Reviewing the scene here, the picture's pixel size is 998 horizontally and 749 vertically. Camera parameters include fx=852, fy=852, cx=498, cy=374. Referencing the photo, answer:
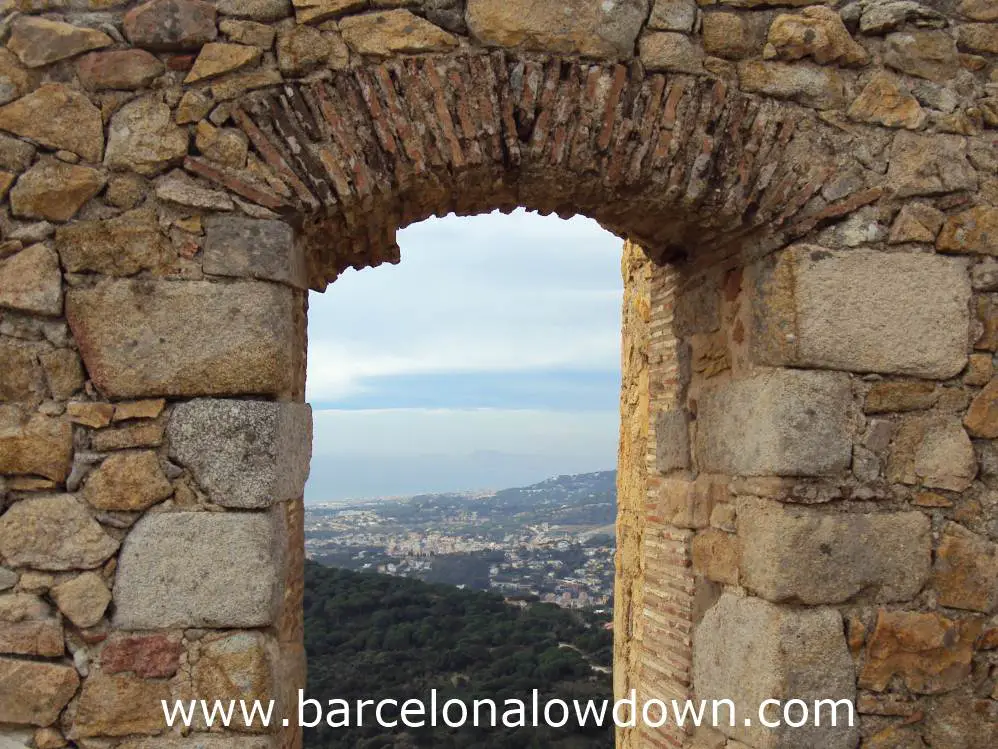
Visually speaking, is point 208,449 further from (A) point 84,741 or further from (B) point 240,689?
(A) point 84,741

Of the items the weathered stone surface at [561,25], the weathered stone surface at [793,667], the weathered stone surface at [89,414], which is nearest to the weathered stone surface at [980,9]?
the weathered stone surface at [561,25]

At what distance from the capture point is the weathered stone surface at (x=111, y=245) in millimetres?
2576

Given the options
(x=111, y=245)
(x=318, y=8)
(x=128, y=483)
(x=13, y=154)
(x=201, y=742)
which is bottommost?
(x=201, y=742)

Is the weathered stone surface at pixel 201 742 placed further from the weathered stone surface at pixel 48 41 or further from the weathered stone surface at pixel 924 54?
the weathered stone surface at pixel 924 54

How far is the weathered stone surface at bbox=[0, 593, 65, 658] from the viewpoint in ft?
8.06

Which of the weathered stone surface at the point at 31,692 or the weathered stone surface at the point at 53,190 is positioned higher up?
the weathered stone surface at the point at 53,190

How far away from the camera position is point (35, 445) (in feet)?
8.24

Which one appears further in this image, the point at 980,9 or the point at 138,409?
the point at 980,9

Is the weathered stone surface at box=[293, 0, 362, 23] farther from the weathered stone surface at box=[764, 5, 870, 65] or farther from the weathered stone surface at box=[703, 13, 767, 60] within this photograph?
the weathered stone surface at box=[764, 5, 870, 65]

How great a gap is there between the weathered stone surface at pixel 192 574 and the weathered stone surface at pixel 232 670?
0.19 feet

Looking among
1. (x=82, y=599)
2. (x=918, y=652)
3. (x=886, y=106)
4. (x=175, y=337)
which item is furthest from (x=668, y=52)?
(x=82, y=599)

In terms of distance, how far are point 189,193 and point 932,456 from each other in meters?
2.56

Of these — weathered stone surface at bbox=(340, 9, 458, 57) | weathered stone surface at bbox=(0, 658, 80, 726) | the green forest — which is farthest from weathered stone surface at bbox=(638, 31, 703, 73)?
the green forest

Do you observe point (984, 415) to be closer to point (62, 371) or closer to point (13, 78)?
point (62, 371)
